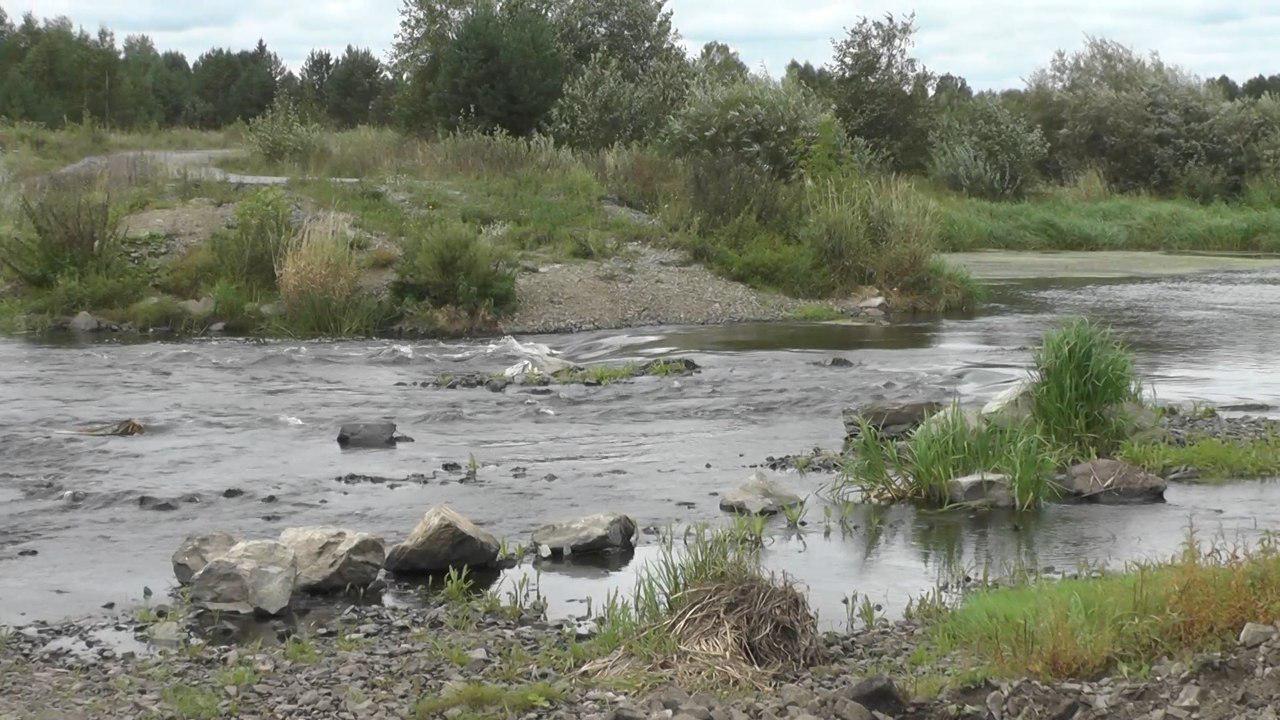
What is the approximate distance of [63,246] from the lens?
71.9 feet

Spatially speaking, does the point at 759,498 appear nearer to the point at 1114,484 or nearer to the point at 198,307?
the point at 1114,484

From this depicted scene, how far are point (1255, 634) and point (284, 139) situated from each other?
28730 millimetres

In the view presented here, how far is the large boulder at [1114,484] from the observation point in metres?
10.4

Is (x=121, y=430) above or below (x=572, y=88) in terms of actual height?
below

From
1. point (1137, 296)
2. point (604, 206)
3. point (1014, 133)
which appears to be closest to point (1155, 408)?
point (1137, 296)

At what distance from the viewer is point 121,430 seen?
43.5 feet

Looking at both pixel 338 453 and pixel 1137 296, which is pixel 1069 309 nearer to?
pixel 1137 296

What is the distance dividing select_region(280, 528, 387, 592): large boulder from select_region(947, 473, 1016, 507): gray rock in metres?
4.08

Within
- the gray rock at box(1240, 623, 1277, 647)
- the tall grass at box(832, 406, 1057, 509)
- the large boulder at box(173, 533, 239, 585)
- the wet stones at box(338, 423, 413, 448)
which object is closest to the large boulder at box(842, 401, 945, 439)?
the tall grass at box(832, 406, 1057, 509)

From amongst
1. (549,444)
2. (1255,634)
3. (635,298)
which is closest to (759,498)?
(549,444)

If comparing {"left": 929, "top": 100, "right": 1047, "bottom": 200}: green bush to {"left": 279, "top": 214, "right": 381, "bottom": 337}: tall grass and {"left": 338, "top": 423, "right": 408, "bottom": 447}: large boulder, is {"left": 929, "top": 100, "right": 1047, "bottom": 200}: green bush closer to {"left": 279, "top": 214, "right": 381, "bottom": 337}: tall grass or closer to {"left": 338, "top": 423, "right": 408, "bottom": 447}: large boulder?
{"left": 279, "top": 214, "right": 381, "bottom": 337}: tall grass

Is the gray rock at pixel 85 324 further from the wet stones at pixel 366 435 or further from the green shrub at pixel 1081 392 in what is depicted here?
the green shrub at pixel 1081 392

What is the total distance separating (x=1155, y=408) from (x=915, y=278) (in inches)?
454

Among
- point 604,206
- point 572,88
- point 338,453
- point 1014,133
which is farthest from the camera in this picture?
point 1014,133
